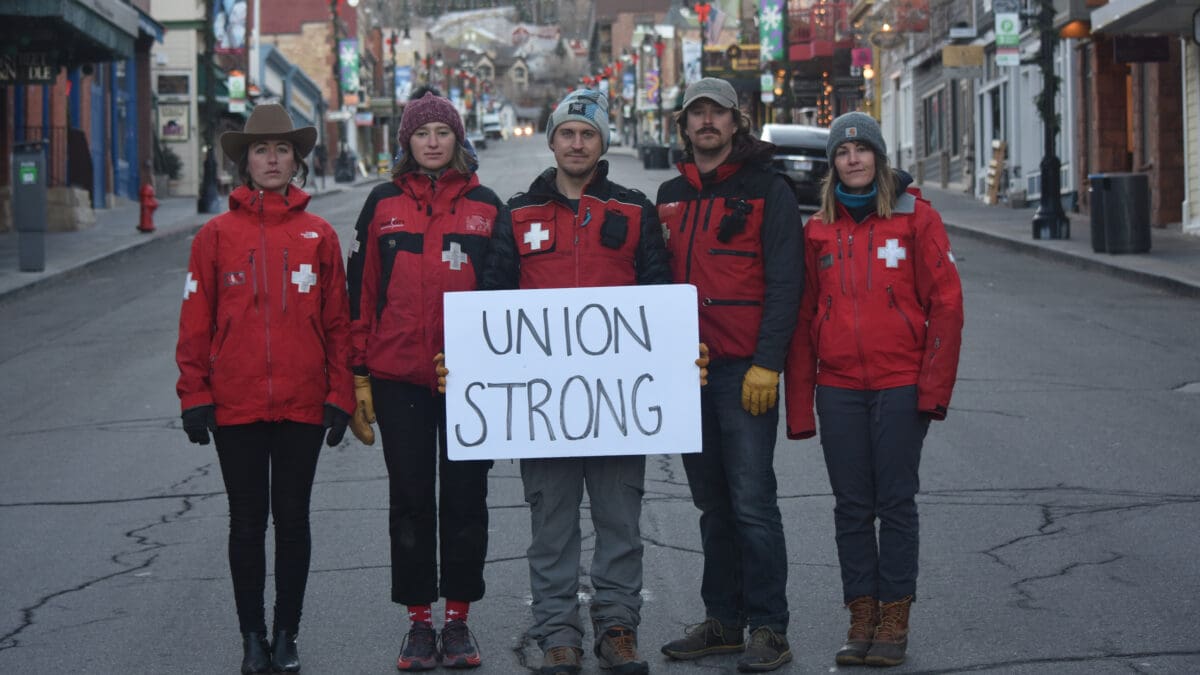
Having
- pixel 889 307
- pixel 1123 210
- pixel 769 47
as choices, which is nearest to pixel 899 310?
pixel 889 307

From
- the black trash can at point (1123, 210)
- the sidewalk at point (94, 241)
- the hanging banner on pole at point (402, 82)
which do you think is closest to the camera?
the sidewalk at point (94, 241)

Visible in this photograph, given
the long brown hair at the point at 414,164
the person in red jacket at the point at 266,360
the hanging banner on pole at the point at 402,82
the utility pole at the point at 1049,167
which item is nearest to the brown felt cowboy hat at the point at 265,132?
the person in red jacket at the point at 266,360

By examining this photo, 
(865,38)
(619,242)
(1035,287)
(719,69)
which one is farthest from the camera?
(719,69)

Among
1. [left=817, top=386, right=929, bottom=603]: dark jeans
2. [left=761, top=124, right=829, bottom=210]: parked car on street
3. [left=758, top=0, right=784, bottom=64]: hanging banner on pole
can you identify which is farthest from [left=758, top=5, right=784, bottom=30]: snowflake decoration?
[left=817, top=386, right=929, bottom=603]: dark jeans

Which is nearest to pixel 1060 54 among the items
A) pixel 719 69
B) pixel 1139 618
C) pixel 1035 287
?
pixel 1035 287

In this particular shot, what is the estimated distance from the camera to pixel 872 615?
5.67m

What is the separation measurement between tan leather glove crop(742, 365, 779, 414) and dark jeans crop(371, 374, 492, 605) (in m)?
0.97

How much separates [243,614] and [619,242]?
1.77 meters

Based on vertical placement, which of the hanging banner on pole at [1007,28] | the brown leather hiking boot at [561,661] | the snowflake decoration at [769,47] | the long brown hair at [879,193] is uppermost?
the snowflake decoration at [769,47]

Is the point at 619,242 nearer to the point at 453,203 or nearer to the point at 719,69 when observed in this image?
the point at 453,203

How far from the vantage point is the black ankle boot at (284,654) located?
5594mm

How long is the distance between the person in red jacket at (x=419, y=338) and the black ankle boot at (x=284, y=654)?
0.37 metres

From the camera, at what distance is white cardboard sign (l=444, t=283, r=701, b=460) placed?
5.55m

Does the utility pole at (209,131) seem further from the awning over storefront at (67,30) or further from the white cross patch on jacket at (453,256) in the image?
the white cross patch on jacket at (453,256)
